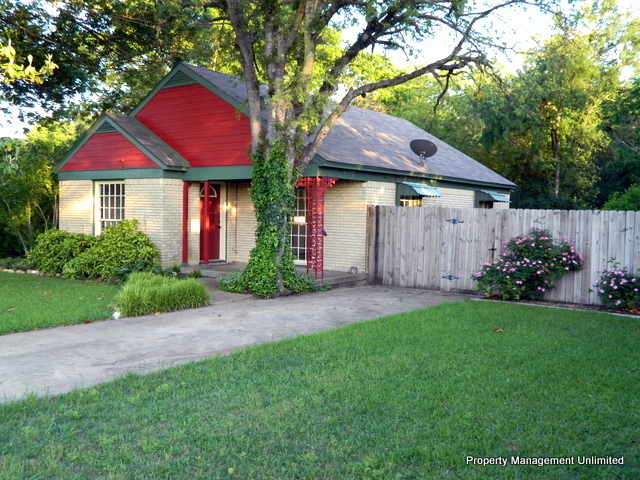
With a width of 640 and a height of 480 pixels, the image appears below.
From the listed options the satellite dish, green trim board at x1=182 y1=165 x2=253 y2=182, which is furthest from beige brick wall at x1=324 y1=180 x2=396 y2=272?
green trim board at x1=182 y1=165 x2=253 y2=182

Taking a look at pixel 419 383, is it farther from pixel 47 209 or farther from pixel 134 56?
pixel 47 209

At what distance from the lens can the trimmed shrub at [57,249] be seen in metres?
14.6

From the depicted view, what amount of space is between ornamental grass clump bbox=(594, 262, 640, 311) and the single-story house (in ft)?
18.6

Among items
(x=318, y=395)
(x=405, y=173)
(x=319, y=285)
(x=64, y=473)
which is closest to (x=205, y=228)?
(x=319, y=285)

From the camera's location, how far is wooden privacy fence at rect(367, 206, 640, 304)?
11.2 metres

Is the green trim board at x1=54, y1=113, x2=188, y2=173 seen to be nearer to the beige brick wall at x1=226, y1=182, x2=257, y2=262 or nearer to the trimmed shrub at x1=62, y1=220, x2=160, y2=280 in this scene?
the trimmed shrub at x1=62, y1=220, x2=160, y2=280

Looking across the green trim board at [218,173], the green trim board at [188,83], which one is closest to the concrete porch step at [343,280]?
the green trim board at [218,173]

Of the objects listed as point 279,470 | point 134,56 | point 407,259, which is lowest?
point 279,470

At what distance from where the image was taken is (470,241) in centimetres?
1312

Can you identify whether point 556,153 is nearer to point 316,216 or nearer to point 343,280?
point 343,280

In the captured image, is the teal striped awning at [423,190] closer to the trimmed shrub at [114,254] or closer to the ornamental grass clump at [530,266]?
the ornamental grass clump at [530,266]

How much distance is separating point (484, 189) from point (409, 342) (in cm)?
1355

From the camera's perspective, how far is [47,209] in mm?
19359

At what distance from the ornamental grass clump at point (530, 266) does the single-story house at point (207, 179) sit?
3.83 metres
